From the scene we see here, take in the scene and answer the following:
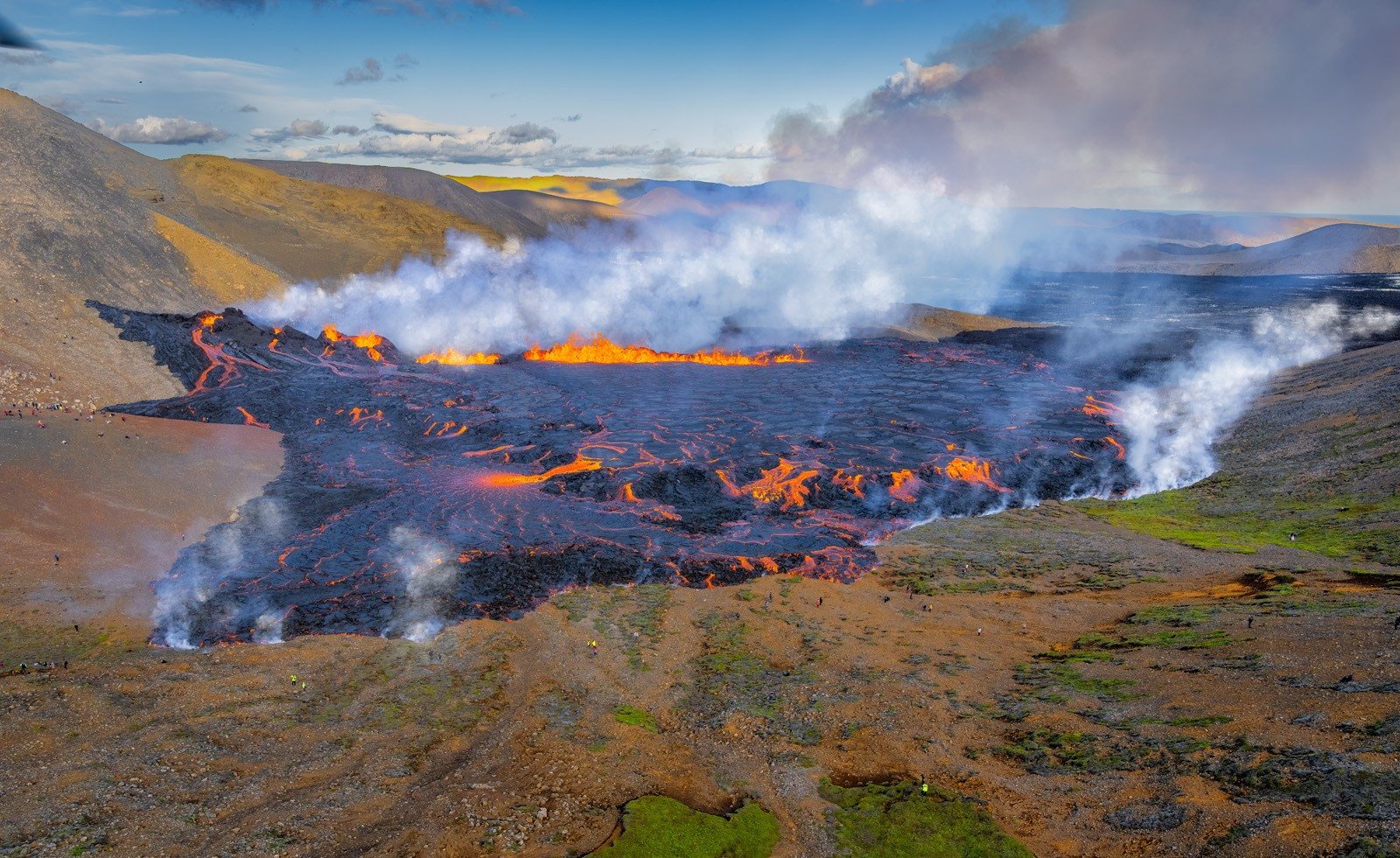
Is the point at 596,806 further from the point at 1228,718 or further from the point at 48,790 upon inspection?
the point at 1228,718

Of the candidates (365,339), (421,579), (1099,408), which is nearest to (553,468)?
(421,579)

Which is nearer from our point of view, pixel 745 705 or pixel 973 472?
pixel 745 705

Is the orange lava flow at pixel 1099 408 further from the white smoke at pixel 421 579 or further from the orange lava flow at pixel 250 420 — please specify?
the orange lava flow at pixel 250 420

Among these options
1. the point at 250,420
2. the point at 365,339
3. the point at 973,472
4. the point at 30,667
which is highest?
the point at 365,339

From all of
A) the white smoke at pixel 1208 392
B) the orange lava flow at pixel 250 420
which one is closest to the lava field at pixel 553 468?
the orange lava flow at pixel 250 420

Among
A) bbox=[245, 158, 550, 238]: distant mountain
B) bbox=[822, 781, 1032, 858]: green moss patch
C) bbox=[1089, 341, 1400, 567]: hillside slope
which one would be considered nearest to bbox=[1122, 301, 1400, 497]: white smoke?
bbox=[1089, 341, 1400, 567]: hillside slope

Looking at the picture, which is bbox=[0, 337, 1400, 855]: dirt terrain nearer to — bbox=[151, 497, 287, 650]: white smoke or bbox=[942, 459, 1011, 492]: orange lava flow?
bbox=[151, 497, 287, 650]: white smoke

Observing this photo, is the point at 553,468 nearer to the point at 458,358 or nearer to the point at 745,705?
the point at 745,705
